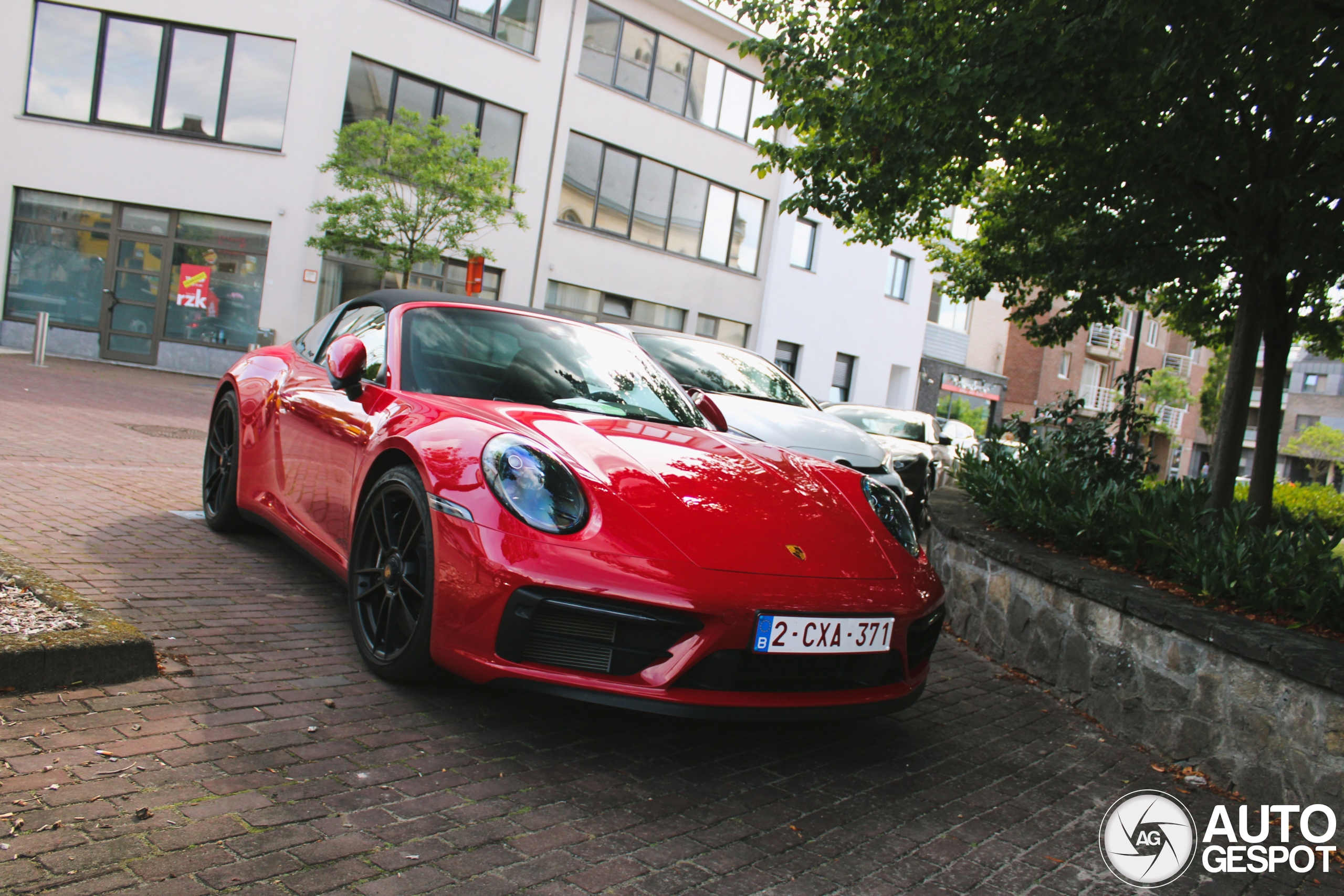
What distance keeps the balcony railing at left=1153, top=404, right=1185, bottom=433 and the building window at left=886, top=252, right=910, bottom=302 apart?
28931mm

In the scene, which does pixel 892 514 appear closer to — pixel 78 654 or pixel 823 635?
pixel 823 635

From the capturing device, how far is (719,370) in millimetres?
7797

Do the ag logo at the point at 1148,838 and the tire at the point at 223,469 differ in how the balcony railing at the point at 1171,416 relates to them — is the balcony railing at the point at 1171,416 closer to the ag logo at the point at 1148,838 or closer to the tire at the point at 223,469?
the ag logo at the point at 1148,838

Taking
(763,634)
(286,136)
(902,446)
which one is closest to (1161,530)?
(763,634)

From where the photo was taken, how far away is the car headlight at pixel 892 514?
373 centimetres

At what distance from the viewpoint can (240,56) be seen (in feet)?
62.6

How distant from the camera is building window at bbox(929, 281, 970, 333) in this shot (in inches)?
1460

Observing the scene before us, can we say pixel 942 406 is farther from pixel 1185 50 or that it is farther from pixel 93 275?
pixel 1185 50

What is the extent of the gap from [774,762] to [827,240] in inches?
1101

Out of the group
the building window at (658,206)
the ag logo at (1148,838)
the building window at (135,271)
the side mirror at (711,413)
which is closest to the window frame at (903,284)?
the building window at (658,206)

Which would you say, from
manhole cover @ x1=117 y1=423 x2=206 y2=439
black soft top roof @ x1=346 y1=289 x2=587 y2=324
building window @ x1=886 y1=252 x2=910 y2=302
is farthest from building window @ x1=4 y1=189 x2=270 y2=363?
building window @ x1=886 y1=252 x2=910 y2=302

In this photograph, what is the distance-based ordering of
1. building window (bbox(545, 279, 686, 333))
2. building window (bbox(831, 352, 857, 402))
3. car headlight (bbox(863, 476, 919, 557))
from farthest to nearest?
building window (bbox(831, 352, 857, 402)), building window (bbox(545, 279, 686, 333)), car headlight (bbox(863, 476, 919, 557))

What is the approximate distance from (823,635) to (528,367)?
1.79 meters

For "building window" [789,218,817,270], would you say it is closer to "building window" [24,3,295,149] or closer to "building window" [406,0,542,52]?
"building window" [406,0,542,52]
